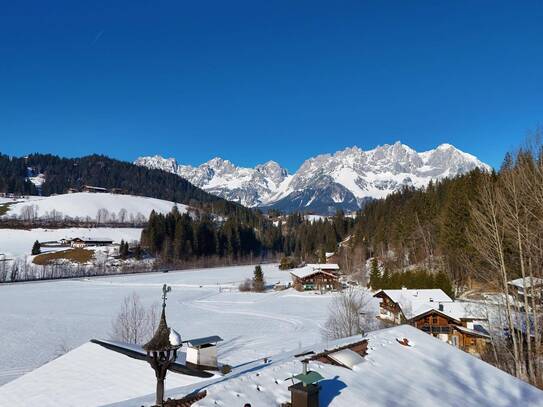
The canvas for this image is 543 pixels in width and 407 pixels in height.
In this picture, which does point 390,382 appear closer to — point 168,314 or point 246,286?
point 168,314

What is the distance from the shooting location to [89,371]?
14414mm

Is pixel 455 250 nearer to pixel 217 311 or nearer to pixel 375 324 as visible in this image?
pixel 375 324

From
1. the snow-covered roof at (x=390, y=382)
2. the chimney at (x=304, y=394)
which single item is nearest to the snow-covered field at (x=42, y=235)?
the snow-covered roof at (x=390, y=382)

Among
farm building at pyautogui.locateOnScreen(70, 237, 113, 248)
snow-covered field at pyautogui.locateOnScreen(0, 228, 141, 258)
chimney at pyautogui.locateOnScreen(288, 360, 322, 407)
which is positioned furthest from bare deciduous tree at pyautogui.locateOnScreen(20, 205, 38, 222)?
chimney at pyautogui.locateOnScreen(288, 360, 322, 407)

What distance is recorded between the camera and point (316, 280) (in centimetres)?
8375

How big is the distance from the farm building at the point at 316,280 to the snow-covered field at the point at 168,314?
2.91 m

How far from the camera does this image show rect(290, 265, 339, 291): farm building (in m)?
82.9

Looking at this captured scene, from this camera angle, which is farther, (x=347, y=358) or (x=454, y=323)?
(x=454, y=323)

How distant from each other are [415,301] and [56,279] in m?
87.9

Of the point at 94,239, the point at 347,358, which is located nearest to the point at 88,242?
the point at 94,239

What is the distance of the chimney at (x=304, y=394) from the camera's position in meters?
8.57

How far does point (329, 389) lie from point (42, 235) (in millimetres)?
167593

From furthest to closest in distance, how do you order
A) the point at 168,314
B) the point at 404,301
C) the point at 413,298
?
the point at 168,314
the point at 413,298
the point at 404,301

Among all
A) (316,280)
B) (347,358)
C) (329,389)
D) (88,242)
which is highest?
(88,242)
